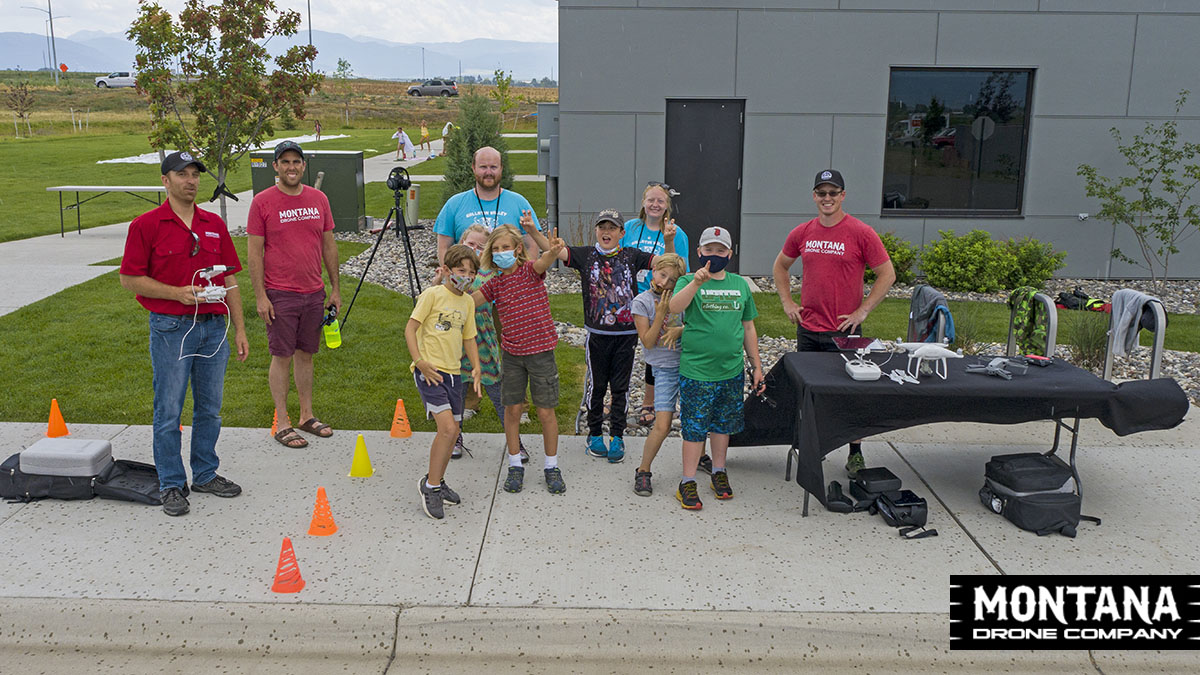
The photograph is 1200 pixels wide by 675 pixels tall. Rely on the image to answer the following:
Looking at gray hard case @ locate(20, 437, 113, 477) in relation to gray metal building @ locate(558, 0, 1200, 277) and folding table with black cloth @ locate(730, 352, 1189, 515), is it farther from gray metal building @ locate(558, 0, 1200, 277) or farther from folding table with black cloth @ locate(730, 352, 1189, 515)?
gray metal building @ locate(558, 0, 1200, 277)

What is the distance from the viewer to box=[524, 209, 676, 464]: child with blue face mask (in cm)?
611

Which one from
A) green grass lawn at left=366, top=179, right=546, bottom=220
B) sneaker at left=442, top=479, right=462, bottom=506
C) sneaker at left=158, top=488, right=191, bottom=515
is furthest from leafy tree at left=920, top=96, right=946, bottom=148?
sneaker at left=158, top=488, right=191, bottom=515

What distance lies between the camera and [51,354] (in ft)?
28.8

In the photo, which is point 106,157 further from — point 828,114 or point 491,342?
point 491,342

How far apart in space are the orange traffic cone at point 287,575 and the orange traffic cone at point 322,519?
24.6 inches

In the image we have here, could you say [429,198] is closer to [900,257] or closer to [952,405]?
[900,257]

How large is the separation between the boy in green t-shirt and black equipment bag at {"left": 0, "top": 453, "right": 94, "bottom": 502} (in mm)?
3644

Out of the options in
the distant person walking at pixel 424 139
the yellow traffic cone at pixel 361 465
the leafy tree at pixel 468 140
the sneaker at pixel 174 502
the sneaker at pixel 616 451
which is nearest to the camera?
the sneaker at pixel 174 502

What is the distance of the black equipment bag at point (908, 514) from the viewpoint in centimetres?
532

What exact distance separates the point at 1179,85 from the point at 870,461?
9.24 metres

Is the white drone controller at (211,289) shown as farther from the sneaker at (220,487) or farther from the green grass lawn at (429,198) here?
the green grass lawn at (429,198)

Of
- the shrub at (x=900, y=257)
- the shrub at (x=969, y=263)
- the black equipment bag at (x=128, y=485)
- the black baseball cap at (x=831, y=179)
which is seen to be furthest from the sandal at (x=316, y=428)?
the shrub at (x=969, y=263)

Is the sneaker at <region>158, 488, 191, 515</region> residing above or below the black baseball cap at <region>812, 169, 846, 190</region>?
below

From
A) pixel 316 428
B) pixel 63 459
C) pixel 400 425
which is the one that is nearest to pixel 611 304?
pixel 400 425
